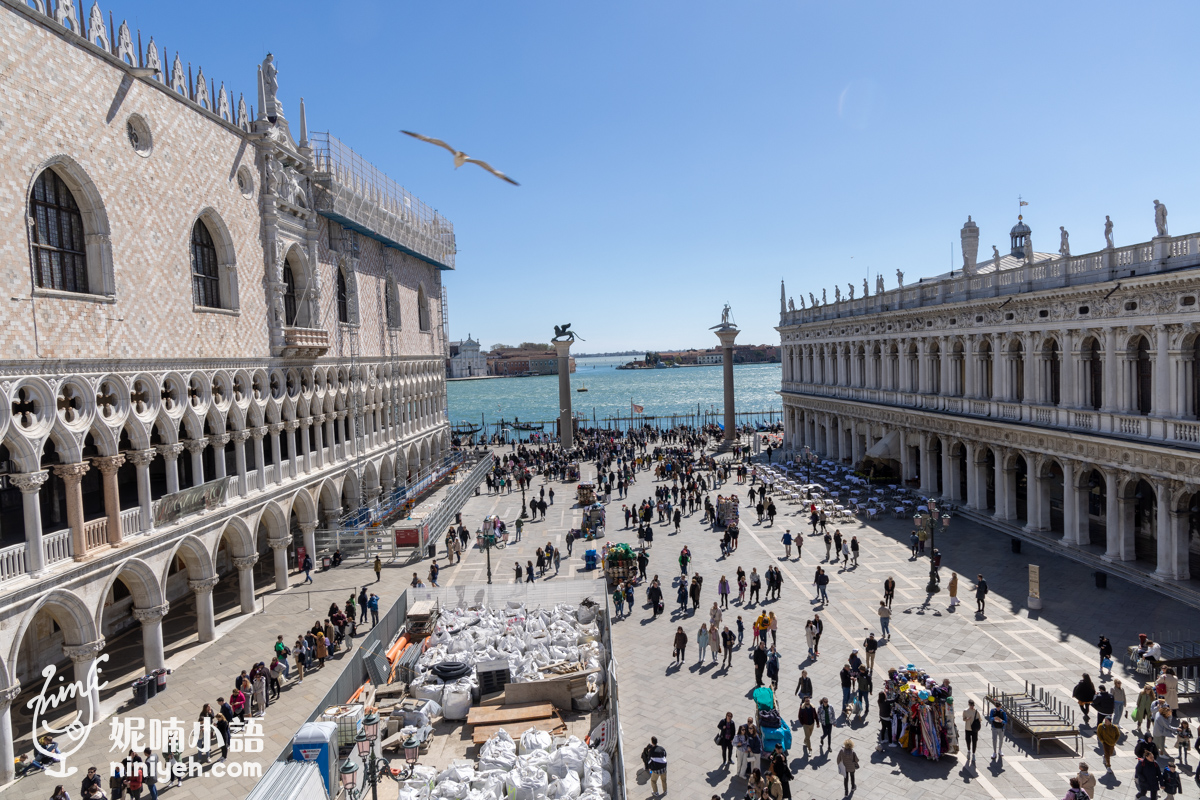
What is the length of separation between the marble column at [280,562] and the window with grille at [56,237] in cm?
1117

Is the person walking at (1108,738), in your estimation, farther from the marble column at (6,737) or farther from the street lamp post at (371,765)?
the marble column at (6,737)

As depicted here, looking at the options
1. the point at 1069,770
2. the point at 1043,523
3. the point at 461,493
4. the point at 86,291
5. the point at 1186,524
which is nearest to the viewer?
the point at 1069,770

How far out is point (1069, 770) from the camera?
41.7 ft

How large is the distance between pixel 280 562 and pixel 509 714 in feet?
46.0

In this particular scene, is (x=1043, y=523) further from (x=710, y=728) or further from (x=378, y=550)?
(x=378, y=550)

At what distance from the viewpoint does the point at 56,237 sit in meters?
16.6

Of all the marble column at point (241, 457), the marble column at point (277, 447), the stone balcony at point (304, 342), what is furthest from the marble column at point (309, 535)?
the stone balcony at point (304, 342)

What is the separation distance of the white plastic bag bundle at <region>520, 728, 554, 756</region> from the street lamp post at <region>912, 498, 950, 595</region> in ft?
45.9

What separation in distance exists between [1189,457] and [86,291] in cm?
2844

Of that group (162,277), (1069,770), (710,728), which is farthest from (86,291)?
(1069,770)

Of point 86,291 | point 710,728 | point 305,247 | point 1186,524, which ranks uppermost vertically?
point 305,247

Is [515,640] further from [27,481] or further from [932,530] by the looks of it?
[932,530]

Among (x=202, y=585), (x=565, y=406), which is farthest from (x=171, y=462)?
(x=565, y=406)

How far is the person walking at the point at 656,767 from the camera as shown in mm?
12484
